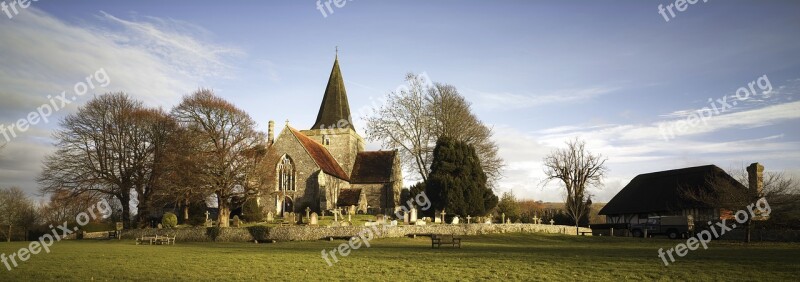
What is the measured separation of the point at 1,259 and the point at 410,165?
104 feet

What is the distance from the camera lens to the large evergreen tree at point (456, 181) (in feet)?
130

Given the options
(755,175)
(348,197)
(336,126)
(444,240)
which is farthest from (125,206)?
(755,175)

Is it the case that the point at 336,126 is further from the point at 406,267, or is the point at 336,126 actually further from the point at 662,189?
the point at 406,267

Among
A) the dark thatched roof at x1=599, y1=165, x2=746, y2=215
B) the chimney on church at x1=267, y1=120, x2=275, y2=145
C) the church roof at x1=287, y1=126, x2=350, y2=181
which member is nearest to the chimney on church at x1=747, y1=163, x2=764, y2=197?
the dark thatched roof at x1=599, y1=165, x2=746, y2=215

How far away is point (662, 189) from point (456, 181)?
48.8 feet

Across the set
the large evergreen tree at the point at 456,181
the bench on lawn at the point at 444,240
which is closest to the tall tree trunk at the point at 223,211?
the large evergreen tree at the point at 456,181

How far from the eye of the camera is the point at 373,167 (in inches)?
2093

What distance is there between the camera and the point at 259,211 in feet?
134

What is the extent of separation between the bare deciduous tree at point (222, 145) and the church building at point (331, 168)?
83.2 inches

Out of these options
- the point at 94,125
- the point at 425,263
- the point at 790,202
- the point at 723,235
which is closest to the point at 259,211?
the point at 94,125

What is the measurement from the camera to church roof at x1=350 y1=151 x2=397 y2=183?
169 feet

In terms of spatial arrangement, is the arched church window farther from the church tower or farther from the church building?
the church tower

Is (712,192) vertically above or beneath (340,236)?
above

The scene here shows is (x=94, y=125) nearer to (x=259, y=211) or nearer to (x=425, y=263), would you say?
(x=259, y=211)
